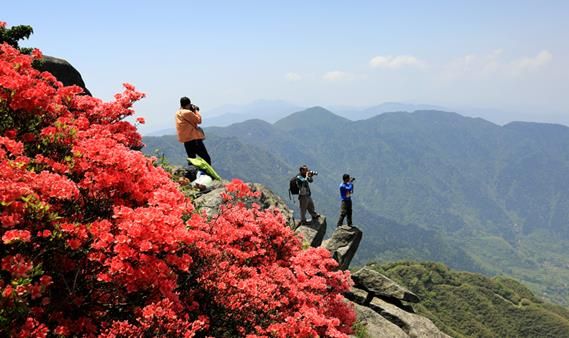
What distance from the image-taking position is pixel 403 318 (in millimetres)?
20703

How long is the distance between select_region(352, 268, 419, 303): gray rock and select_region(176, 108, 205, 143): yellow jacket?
13429 mm

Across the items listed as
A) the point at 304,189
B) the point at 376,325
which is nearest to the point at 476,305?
the point at 376,325

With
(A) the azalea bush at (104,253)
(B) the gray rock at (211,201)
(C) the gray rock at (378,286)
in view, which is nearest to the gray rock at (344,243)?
(C) the gray rock at (378,286)

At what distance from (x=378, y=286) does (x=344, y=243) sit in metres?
3.74

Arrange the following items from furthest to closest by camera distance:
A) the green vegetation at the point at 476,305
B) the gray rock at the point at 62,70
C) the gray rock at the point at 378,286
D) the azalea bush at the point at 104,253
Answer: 1. the green vegetation at the point at 476,305
2. the gray rock at the point at 378,286
3. the gray rock at the point at 62,70
4. the azalea bush at the point at 104,253

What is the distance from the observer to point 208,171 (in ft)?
64.5

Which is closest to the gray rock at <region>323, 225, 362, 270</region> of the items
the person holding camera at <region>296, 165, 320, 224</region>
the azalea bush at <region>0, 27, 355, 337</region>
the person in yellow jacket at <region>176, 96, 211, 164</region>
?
the person holding camera at <region>296, 165, 320, 224</region>

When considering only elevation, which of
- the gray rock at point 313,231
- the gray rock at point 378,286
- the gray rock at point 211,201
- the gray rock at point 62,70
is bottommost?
the gray rock at point 378,286

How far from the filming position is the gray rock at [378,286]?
22.7m

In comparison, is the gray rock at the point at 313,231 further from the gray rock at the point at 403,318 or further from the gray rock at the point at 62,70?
the gray rock at the point at 62,70

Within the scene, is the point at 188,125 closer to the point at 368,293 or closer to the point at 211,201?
the point at 211,201

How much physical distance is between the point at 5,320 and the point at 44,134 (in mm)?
3741

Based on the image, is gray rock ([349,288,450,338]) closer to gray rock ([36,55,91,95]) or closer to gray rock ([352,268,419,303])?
gray rock ([352,268,419,303])

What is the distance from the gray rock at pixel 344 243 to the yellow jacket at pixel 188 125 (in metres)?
10.3
